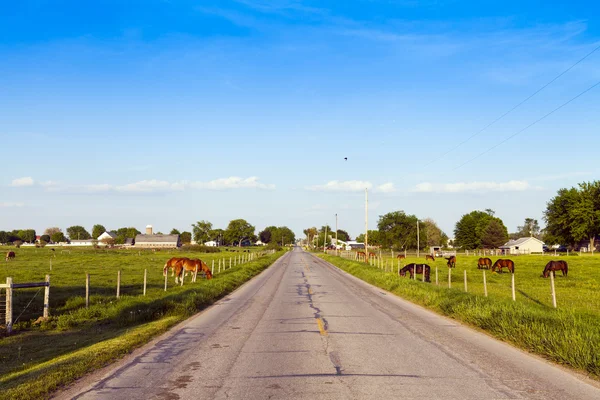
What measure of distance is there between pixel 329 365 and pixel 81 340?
293 inches

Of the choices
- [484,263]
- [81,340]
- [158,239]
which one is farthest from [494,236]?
[81,340]

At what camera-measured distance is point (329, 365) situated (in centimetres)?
880

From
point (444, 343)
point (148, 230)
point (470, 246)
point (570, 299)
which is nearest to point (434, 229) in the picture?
point (470, 246)

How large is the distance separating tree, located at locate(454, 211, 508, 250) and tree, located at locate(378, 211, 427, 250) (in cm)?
1736

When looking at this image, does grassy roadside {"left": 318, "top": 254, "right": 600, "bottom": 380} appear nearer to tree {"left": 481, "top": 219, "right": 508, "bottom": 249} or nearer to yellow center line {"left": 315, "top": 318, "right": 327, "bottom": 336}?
yellow center line {"left": 315, "top": 318, "right": 327, "bottom": 336}

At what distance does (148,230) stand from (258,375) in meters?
188

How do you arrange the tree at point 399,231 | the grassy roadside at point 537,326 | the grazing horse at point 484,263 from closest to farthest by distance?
the grassy roadside at point 537,326
the grazing horse at point 484,263
the tree at point 399,231

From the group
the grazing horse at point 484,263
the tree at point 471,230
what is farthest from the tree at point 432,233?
the grazing horse at point 484,263

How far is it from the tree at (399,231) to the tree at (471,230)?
17358mm

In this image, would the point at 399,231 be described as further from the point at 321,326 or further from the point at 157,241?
the point at 321,326

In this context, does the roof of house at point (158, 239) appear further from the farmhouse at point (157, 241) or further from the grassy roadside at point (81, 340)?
the grassy roadside at point (81, 340)

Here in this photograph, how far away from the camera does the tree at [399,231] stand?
130 meters

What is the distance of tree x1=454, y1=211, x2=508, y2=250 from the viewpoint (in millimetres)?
138875

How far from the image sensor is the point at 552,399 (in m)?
6.81
